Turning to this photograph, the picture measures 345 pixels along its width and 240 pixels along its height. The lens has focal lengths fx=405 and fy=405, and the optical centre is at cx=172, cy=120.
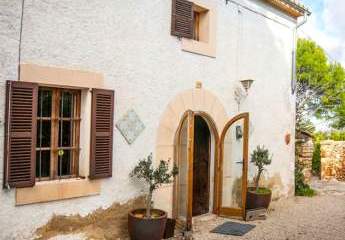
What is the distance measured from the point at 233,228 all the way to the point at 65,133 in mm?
3689

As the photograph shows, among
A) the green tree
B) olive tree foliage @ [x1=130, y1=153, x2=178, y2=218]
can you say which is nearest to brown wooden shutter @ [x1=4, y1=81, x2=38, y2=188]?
olive tree foliage @ [x1=130, y1=153, x2=178, y2=218]

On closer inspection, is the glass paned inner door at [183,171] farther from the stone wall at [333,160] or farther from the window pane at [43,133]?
the stone wall at [333,160]

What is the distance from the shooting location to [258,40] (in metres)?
9.95

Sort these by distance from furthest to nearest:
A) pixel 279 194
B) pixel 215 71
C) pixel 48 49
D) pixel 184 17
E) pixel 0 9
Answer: pixel 279 194 → pixel 215 71 → pixel 184 17 → pixel 48 49 → pixel 0 9

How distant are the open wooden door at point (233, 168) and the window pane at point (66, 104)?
3629 mm

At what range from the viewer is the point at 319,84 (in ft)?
81.5

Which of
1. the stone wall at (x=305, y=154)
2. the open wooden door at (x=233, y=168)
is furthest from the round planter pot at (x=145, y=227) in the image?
the stone wall at (x=305, y=154)

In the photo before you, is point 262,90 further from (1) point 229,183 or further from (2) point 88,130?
(2) point 88,130

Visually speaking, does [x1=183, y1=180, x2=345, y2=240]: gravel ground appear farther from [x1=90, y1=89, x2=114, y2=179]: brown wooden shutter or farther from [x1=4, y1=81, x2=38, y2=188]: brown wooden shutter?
[x1=4, y1=81, x2=38, y2=188]: brown wooden shutter

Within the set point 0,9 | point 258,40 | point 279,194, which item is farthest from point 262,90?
point 0,9

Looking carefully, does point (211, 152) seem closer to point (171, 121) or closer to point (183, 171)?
point (183, 171)

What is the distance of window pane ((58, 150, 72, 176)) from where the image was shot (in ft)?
19.4

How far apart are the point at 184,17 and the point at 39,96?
328 cm

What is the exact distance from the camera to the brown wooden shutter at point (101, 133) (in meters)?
5.99
